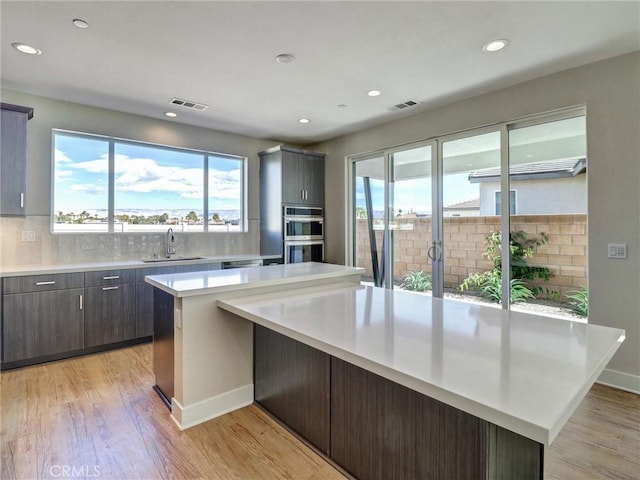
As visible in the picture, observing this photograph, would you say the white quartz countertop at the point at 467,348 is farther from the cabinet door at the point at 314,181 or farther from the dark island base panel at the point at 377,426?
the cabinet door at the point at 314,181

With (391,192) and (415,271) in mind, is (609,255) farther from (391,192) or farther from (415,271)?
(391,192)

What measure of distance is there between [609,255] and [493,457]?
254 centimetres

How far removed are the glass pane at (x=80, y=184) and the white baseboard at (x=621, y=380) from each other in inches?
205

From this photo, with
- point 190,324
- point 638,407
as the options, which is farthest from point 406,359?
point 638,407

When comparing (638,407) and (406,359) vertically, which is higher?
(406,359)

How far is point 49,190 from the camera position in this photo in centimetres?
379

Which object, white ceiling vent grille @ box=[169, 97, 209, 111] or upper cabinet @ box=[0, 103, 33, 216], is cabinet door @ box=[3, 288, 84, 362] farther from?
white ceiling vent grille @ box=[169, 97, 209, 111]

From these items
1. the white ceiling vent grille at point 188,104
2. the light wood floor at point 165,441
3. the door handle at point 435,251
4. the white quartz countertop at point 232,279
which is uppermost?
the white ceiling vent grille at point 188,104

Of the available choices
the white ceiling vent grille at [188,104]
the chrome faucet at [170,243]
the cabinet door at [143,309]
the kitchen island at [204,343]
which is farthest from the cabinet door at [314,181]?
the kitchen island at [204,343]

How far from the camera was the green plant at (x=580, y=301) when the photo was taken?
3.13 metres

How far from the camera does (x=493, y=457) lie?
1222 mm

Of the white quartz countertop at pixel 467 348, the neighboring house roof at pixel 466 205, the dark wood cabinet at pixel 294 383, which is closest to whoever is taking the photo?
the white quartz countertop at pixel 467 348

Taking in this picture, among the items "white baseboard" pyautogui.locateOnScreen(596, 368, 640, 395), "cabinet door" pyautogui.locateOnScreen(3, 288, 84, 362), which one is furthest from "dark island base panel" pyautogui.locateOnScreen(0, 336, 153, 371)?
"white baseboard" pyautogui.locateOnScreen(596, 368, 640, 395)

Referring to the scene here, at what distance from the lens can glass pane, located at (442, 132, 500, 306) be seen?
3744mm
